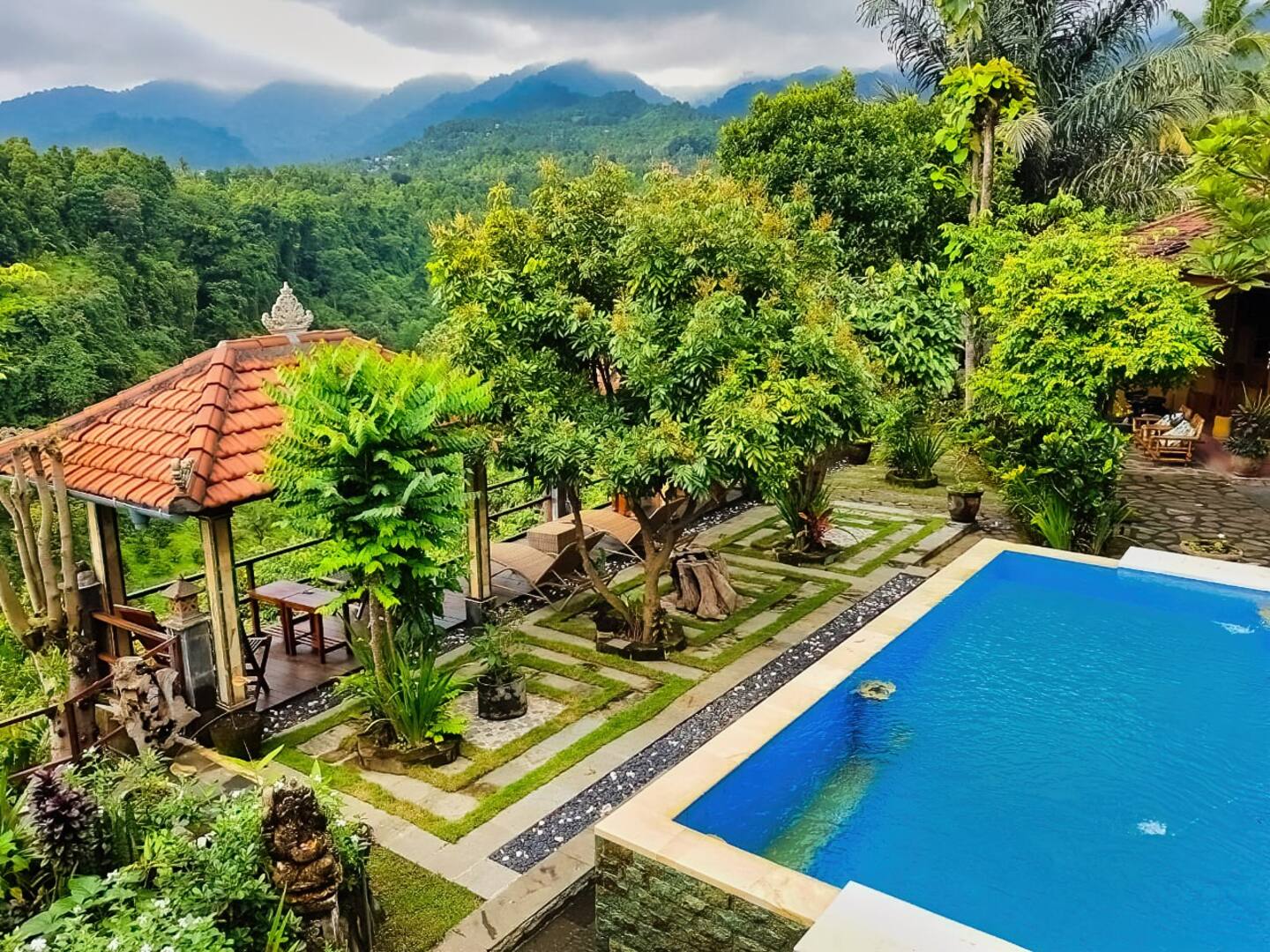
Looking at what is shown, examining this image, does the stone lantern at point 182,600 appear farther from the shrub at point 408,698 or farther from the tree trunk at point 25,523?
the shrub at point 408,698

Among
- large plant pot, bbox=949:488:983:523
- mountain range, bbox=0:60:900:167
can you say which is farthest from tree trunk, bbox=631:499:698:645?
mountain range, bbox=0:60:900:167

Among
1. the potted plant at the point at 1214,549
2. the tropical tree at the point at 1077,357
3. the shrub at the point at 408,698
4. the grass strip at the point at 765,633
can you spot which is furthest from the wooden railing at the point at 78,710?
the potted plant at the point at 1214,549

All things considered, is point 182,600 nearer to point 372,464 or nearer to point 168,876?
point 372,464

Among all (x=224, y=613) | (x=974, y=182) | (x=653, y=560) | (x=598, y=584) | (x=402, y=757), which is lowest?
(x=402, y=757)

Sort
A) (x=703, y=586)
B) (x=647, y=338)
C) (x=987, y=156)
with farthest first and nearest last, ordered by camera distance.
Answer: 1. (x=987, y=156)
2. (x=703, y=586)
3. (x=647, y=338)

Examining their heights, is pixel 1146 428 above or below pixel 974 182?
below

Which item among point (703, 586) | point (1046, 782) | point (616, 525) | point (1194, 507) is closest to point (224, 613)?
point (703, 586)
